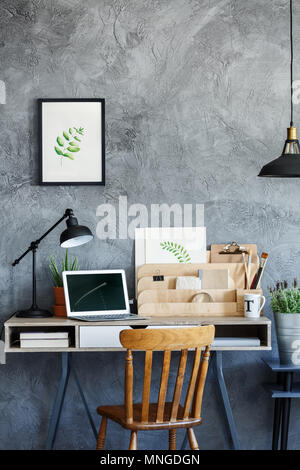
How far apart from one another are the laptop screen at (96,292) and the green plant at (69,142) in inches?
25.1

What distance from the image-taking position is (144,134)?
3285mm

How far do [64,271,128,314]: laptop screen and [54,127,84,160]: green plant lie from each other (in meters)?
0.64

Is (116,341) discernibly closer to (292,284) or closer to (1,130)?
(292,284)

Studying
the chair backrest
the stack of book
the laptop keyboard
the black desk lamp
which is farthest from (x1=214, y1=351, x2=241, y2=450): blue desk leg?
the black desk lamp

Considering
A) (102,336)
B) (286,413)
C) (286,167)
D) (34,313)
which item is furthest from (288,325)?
(34,313)

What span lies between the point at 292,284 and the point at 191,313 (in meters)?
0.60

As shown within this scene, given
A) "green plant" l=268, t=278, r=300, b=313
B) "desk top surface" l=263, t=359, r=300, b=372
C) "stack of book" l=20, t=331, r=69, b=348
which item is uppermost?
"green plant" l=268, t=278, r=300, b=313

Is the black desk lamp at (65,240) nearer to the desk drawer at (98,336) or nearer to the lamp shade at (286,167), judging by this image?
the desk drawer at (98,336)

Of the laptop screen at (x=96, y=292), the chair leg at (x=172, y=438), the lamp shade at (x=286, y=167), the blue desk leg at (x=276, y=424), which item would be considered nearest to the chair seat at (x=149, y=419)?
the chair leg at (x=172, y=438)

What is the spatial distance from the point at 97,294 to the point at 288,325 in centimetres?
92

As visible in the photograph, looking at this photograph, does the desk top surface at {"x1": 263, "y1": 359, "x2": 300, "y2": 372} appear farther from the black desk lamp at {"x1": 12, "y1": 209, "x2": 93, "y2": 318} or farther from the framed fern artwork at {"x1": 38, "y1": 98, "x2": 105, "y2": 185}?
the framed fern artwork at {"x1": 38, "y1": 98, "x2": 105, "y2": 185}

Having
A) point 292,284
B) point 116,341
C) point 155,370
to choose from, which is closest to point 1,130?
point 116,341

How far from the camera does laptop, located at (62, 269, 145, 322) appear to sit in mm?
3037

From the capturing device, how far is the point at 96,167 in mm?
3275
